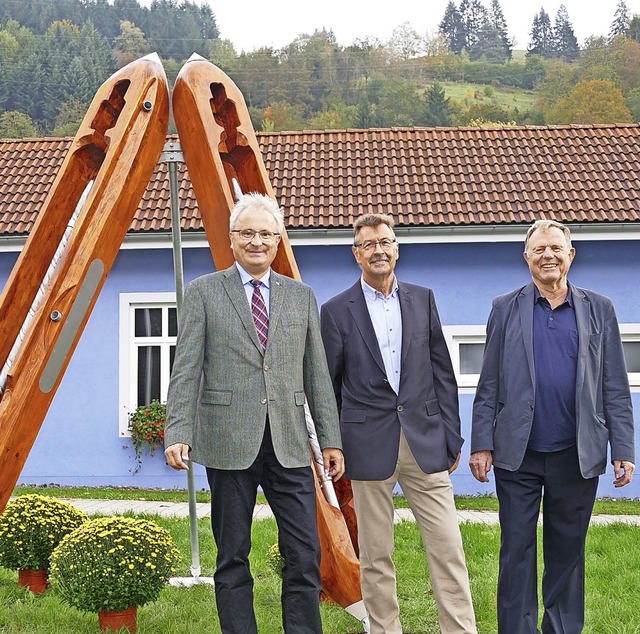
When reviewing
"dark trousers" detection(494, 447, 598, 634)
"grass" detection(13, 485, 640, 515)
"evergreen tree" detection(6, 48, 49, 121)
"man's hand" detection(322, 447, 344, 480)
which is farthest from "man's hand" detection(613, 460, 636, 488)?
"evergreen tree" detection(6, 48, 49, 121)

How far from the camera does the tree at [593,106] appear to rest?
3800cm

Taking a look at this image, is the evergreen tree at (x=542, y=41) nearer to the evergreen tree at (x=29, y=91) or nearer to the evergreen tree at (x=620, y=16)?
the evergreen tree at (x=620, y=16)

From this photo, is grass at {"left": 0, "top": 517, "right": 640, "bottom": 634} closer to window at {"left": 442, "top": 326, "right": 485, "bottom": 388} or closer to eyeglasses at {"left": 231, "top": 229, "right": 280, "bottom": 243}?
eyeglasses at {"left": 231, "top": 229, "right": 280, "bottom": 243}

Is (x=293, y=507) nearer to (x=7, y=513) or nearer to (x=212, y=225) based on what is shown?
(x=212, y=225)

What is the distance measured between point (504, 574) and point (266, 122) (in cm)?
3876

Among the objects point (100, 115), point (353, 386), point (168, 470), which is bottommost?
point (168, 470)

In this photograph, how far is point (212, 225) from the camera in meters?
4.44

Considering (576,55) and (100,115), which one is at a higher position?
(576,55)

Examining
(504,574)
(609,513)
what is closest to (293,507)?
(504,574)

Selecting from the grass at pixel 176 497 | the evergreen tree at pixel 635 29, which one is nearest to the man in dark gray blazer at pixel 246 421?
the grass at pixel 176 497

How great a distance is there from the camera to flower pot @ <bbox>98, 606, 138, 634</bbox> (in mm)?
4457

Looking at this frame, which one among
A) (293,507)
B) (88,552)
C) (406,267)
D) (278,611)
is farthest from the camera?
(406,267)

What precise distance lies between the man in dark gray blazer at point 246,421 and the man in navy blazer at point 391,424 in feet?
1.00

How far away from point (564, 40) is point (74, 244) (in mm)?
67136
